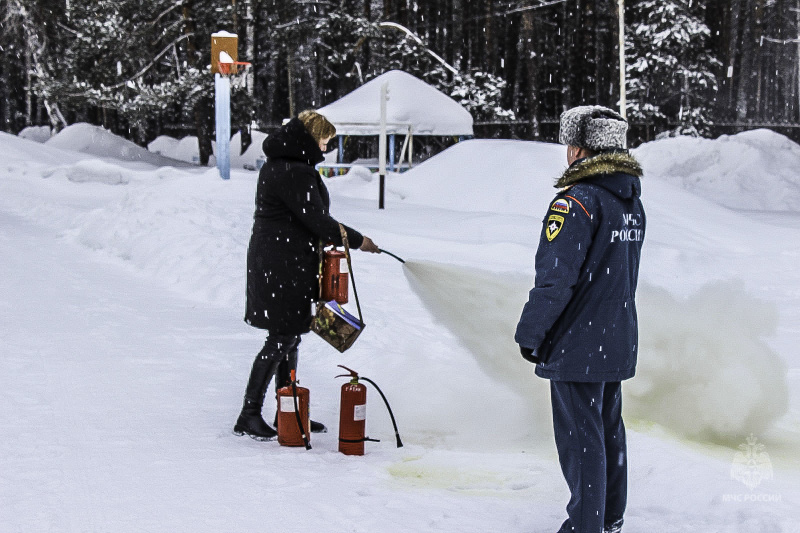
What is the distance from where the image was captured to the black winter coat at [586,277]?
2.95 meters

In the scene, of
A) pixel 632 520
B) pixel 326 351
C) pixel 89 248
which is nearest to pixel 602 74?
pixel 89 248

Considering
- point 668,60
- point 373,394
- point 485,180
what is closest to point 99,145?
point 485,180

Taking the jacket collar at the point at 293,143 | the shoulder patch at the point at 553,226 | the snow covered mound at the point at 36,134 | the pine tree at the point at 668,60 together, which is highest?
the pine tree at the point at 668,60

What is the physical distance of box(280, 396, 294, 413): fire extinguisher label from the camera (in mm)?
4420

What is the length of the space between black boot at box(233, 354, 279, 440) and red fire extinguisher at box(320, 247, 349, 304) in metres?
0.47

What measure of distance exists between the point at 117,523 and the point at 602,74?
4085cm

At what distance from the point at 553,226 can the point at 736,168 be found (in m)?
19.1

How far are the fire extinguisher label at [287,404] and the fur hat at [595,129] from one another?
2.11 metres

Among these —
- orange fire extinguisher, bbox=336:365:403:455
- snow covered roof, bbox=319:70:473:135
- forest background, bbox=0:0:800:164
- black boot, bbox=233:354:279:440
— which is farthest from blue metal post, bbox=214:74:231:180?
forest background, bbox=0:0:800:164

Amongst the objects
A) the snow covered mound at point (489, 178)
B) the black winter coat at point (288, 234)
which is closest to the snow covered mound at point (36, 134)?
the snow covered mound at point (489, 178)

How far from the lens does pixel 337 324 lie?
4449 millimetres

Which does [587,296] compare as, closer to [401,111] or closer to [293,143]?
[293,143]

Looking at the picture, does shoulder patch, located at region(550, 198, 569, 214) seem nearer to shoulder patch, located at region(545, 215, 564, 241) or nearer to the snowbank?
shoulder patch, located at region(545, 215, 564, 241)

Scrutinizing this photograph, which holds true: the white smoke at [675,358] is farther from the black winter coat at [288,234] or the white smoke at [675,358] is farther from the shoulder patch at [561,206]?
the shoulder patch at [561,206]
